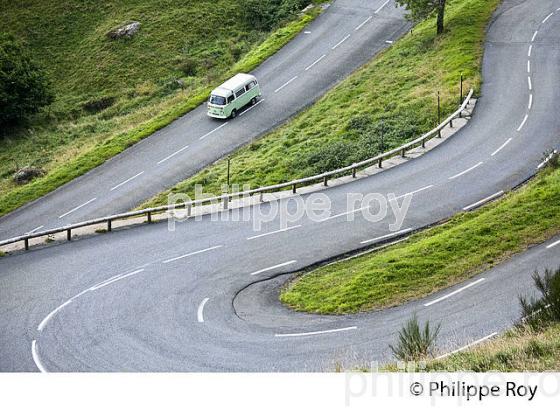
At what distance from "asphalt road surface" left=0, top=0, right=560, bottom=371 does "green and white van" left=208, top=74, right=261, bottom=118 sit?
14.8 m

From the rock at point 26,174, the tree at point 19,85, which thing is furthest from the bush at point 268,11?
the rock at point 26,174

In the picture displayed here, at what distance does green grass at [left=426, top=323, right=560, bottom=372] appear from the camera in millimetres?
15859

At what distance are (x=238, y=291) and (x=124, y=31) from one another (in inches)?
1671

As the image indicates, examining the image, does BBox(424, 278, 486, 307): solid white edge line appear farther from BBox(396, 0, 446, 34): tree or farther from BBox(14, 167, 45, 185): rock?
BBox(396, 0, 446, 34): tree

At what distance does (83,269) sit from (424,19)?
36084 millimetres

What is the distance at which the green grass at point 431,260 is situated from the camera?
79.5 feet

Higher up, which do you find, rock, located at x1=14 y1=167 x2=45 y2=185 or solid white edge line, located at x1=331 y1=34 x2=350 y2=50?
solid white edge line, located at x1=331 y1=34 x2=350 y2=50

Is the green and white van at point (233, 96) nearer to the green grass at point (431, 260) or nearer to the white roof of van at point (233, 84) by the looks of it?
the white roof of van at point (233, 84)

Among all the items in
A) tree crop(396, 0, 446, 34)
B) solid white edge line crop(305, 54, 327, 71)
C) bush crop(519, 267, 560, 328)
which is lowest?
bush crop(519, 267, 560, 328)

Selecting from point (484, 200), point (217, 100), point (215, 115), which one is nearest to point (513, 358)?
point (484, 200)

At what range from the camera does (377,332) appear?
22.1 meters

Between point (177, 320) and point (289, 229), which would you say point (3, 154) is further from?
point (177, 320)

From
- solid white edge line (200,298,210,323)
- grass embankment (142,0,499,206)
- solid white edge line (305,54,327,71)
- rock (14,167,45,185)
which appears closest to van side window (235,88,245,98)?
grass embankment (142,0,499,206)
